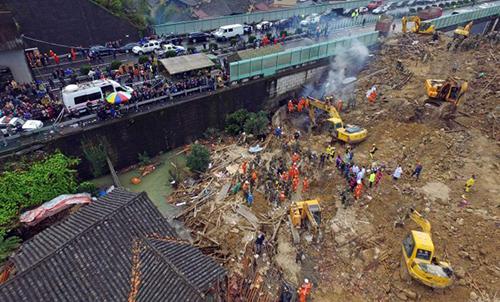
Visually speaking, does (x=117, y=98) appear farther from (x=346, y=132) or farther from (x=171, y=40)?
(x=171, y=40)

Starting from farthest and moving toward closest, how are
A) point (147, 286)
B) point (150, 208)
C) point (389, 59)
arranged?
point (389, 59) → point (150, 208) → point (147, 286)

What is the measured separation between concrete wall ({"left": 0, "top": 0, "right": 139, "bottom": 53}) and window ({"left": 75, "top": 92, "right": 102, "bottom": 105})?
45.9 ft

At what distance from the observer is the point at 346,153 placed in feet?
74.2

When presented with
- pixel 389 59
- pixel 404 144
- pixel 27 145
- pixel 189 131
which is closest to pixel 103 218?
pixel 27 145

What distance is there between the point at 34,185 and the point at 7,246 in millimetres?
3982

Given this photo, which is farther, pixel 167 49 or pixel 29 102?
pixel 167 49

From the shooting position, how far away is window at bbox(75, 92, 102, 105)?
21859mm

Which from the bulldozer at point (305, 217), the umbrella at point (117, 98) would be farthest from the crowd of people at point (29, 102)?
the bulldozer at point (305, 217)

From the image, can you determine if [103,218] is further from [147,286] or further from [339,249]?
[339,249]

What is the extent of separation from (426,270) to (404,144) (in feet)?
39.7

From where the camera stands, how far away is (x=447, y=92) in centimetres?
2456

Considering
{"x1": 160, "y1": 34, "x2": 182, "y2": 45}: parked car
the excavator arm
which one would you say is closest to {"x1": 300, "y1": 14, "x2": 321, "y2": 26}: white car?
{"x1": 160, "y1": 34, "x2": 182, "y2": 45}: parked car

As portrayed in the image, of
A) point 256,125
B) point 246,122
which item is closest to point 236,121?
point 246,122

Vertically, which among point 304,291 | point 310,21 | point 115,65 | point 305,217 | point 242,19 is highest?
point 242,19
